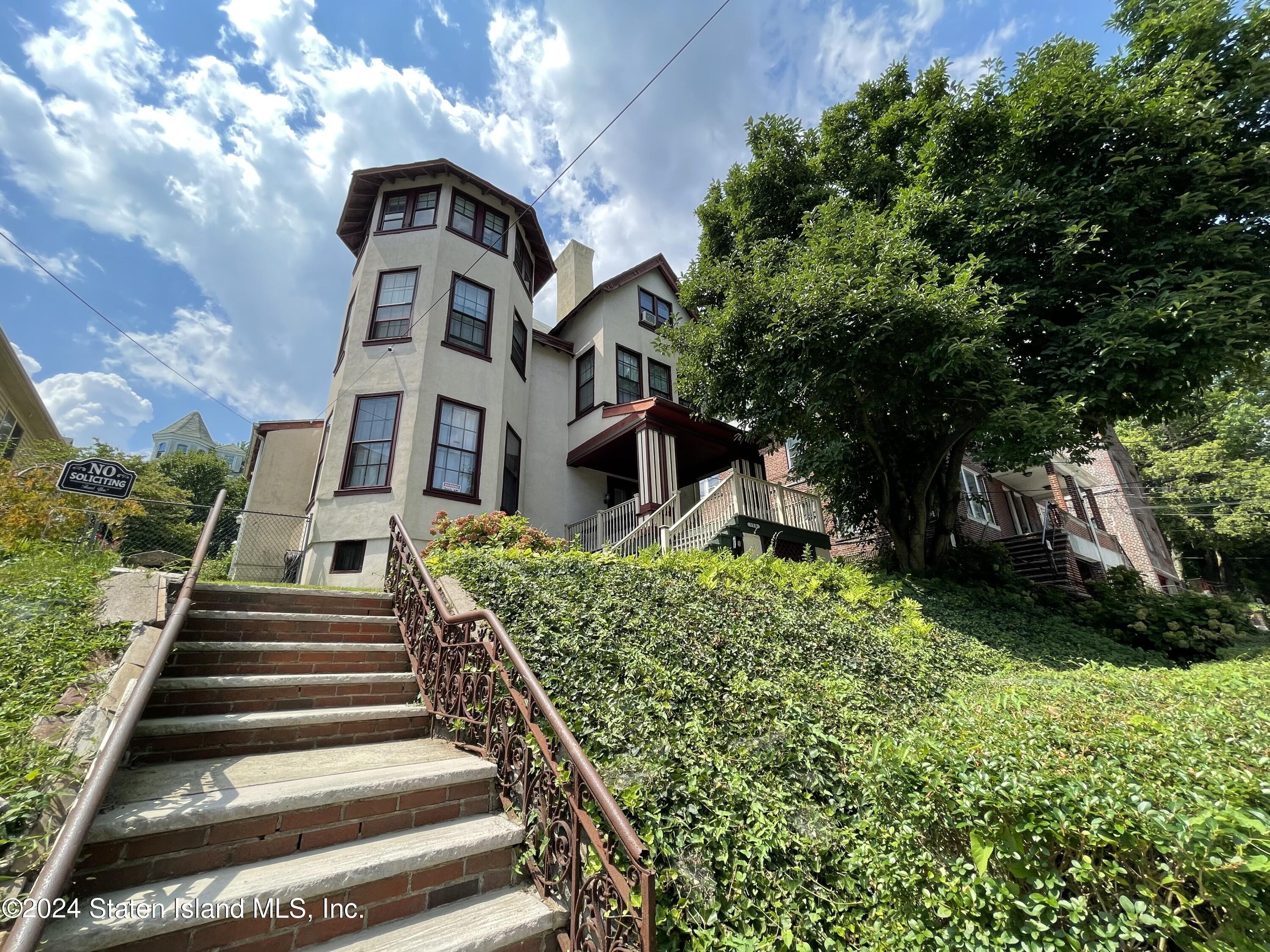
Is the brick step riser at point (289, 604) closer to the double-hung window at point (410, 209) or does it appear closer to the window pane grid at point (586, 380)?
the window pane grid at point (586, 380)

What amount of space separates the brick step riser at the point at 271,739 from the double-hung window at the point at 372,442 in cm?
701

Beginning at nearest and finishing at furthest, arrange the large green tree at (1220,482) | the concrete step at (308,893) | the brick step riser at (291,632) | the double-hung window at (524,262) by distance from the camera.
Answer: the concrete step at (308,893)
the brick step riser at (291,632)
the double-hung window at (524,262)
the large green tree at (1220,482)

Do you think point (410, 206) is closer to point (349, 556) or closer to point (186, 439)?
point (349, 556)

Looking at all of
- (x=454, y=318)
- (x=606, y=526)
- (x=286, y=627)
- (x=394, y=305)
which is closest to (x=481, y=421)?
(x=454, y=318)

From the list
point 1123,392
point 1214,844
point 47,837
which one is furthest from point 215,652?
point 1123,392

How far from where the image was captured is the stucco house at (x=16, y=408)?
41.7ft

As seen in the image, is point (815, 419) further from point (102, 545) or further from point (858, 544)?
point (102, 545)

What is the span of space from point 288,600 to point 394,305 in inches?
325

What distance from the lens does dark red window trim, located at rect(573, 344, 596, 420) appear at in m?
13.6

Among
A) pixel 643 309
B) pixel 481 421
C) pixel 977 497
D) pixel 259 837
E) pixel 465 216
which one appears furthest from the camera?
pixel 977 497

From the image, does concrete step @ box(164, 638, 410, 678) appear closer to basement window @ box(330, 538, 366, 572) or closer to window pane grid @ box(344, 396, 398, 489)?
basement window @ box(330, 538, 366, 572)

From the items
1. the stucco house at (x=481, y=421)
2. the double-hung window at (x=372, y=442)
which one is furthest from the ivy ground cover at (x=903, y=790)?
the double-hung window at (x=372, y=442)

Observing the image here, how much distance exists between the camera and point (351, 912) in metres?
2.20

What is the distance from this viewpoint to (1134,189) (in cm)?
773
